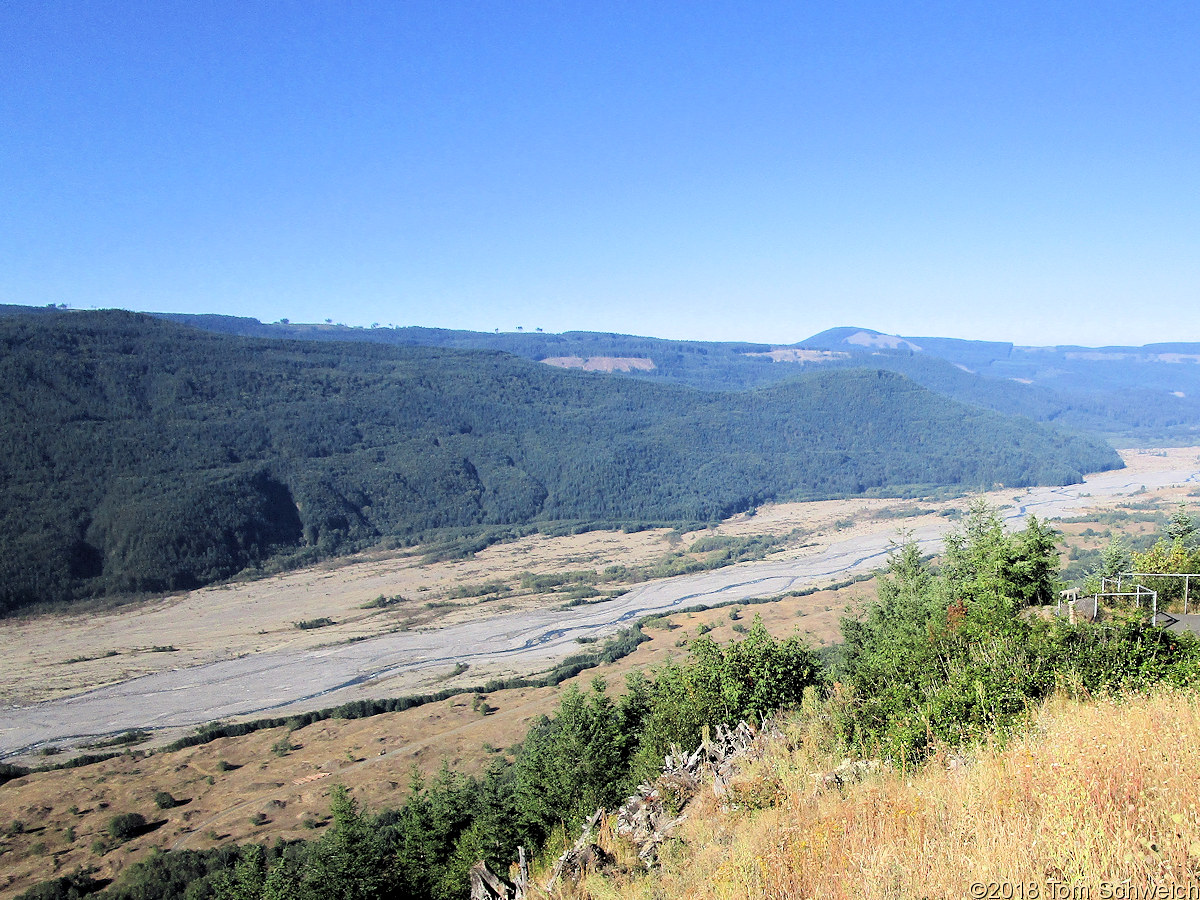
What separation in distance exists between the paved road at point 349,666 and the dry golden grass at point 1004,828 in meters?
40.7

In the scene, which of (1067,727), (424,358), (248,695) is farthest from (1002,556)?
(424,358)

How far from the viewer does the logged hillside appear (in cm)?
7744

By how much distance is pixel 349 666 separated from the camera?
1945 inches

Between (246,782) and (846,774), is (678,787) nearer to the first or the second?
(846,774)

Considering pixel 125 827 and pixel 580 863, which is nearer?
pixel 580 863

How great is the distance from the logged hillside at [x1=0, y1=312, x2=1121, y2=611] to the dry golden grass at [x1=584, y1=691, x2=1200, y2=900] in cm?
7853

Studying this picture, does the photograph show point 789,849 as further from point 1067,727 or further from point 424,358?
point 424,358

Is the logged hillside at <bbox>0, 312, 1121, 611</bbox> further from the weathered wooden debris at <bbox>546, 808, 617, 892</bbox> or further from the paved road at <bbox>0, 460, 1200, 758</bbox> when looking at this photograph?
the weathered wooden debris at <bbox>546, 808, 617, 892</bbox>

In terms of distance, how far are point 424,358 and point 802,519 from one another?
91.2 m

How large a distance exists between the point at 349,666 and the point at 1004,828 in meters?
50.3

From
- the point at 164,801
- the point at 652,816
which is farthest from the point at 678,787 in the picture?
the point at 164,801

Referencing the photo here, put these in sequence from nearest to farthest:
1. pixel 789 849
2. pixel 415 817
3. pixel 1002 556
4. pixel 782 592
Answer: pixel 789 849
pixel 415 817
pixel 1002 556
pixel 782 592

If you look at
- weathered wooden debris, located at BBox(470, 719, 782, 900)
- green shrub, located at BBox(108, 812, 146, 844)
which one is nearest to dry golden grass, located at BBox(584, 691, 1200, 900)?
weathered wooden debris, located at BBox(470, 719, 782, 900)

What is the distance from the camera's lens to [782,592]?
63.2 metres
